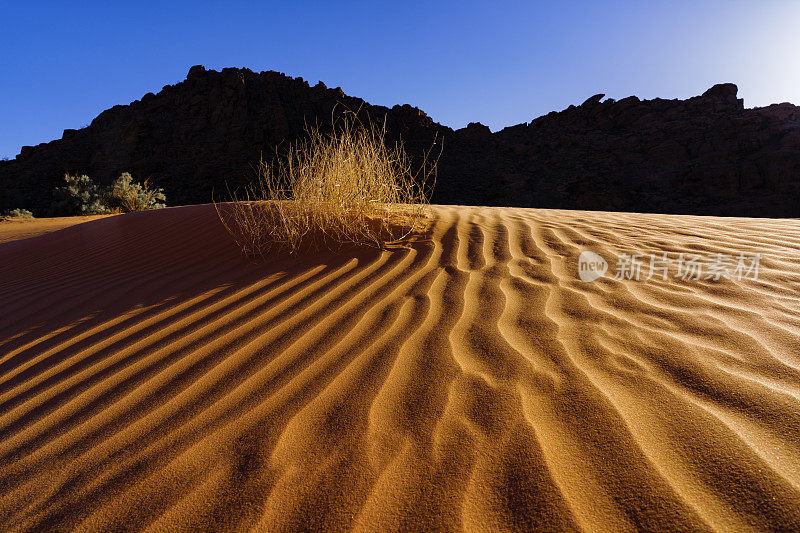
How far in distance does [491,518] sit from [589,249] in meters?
2.46

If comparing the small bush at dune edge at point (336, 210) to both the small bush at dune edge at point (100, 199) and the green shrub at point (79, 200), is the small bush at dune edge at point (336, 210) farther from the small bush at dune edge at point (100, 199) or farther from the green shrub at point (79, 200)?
the green shrub at point (79, 200)

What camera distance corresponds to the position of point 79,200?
13906 mm

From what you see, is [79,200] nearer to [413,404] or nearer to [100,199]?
[100,199]

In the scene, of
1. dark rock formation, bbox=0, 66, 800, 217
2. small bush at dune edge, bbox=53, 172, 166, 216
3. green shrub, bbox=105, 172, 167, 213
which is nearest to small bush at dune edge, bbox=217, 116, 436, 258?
green shrub, bbox=105, 172, 167, 213

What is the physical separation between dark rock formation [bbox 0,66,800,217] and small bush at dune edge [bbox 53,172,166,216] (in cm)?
830

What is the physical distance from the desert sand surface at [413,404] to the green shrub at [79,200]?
13534 millimetres

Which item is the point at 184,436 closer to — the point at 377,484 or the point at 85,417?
the point at 85,417

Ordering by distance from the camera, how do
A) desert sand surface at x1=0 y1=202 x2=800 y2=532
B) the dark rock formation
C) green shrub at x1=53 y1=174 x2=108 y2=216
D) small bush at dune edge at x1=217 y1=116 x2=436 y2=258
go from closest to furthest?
desert sand surface at x1=0 y1=202 x2=800 y2=532
small bush at dune edge at x1=217 y1=116 x2=436 y2=258
green shrub at x1=53 y1=174 x2=108 y2=216
the dark rock formation

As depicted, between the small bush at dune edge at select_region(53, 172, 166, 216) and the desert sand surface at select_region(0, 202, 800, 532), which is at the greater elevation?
the small bush at dune edge at select_region(53, 172, 166, 216)

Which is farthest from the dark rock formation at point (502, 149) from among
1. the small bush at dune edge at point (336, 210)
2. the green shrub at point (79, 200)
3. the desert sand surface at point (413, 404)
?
the desert sand surface at point (413, 404)

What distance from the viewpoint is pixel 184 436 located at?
1330 mm

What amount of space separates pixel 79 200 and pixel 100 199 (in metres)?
0.65

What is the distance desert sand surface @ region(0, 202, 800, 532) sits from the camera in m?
1.03

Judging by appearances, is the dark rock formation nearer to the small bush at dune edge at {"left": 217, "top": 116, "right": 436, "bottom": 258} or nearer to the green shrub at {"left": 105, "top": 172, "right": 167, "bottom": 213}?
the green shrub at {"left": 105, "top": 172, "right": 167, "bottom": 213}
